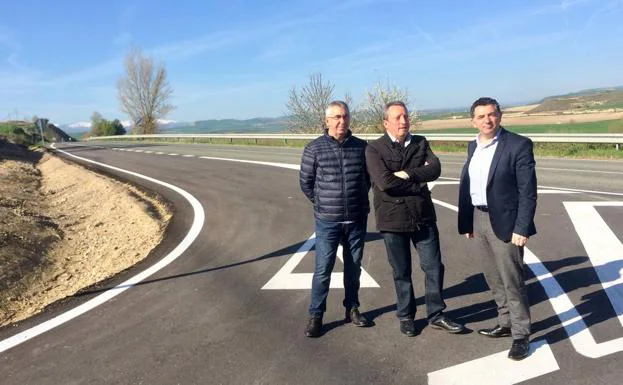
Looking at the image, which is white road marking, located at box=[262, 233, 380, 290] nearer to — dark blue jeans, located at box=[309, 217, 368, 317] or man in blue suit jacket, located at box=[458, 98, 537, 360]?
dark blue jeans, located at box=[309, 217, 368, 317]

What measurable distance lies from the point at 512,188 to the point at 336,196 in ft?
4.73

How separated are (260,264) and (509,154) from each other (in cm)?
365

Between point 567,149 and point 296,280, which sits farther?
point 567,149

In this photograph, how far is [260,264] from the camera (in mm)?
6309

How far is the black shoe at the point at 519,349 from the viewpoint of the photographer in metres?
3.62

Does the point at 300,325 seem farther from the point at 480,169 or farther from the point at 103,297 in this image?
the point at 103,297

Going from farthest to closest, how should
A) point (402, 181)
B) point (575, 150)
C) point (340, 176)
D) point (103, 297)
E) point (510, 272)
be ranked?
point (575, 150), point (103, 297), point (340, 176), point (402, 181), point (510, 272)

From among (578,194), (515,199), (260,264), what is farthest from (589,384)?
(578,194)

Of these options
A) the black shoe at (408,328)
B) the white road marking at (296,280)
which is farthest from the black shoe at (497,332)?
the white road marking at (296,280)

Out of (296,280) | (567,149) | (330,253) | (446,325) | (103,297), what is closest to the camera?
(446,325)

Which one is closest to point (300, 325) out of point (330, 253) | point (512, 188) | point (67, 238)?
point (330, 253)

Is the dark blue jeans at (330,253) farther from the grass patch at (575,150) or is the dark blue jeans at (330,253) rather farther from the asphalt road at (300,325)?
the grass patch at (575,150)

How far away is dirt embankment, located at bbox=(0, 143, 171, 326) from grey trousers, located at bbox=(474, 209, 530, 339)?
14.9ft

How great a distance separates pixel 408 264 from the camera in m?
4.20
